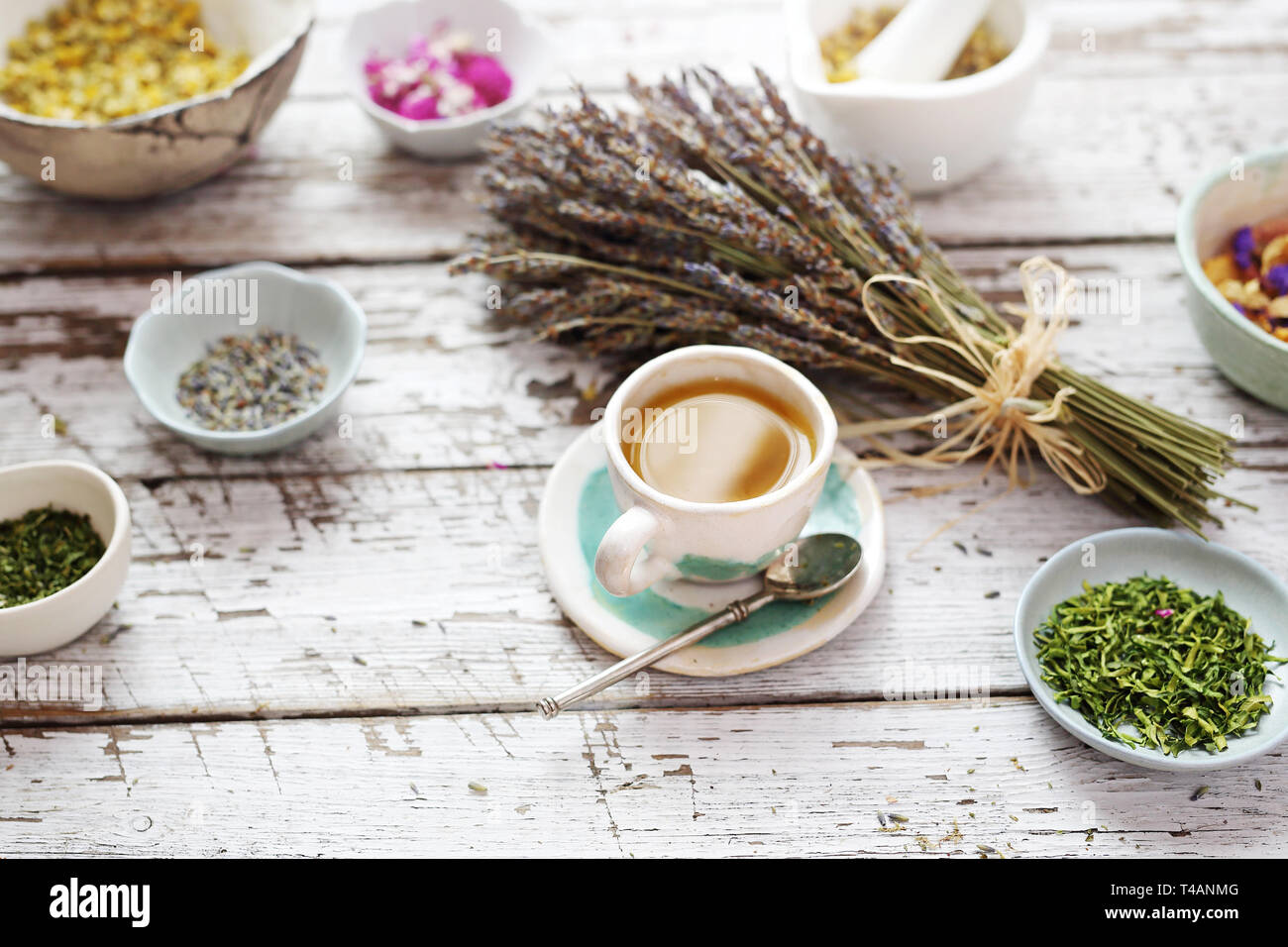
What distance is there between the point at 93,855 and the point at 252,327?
2.05 feet

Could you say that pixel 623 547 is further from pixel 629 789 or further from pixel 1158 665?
pixel 1158 665

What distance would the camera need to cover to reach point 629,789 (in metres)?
0.98

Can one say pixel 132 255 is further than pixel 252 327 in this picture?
Yes

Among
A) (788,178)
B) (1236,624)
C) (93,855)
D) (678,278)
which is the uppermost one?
(788,178)

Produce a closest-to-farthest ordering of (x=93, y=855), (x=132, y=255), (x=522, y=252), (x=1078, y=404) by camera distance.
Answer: (x=93, y=855)
(x=1078, y=404)
(x=522, y=252)
(x=132, y=255)

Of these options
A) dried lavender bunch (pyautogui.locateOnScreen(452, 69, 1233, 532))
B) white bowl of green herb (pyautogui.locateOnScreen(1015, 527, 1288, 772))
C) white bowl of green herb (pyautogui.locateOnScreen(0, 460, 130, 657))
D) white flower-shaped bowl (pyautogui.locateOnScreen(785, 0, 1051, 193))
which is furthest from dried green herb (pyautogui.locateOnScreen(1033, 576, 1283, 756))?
white bowl of green herb (pyautogui.locateOnScreen(0, 460, 130, 657))

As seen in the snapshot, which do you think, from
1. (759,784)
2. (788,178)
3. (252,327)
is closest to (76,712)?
(252,327)

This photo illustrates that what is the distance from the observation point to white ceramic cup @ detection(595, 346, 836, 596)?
92cm

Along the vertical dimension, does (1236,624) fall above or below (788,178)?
below

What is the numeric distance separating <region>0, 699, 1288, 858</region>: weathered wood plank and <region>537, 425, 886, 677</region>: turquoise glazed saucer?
0.06 meters

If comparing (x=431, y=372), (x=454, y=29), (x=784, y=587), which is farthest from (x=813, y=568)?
(x=454, y=29)

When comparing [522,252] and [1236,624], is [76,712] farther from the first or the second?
[1236,624]

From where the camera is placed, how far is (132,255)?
142cm

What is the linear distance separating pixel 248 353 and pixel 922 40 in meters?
0.90
